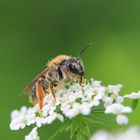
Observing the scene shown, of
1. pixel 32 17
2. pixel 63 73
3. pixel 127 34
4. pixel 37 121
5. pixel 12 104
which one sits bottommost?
pixel 37 121

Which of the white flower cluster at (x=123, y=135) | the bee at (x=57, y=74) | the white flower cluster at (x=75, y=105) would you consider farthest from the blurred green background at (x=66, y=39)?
the white flower cluster at (x=123, y=135)

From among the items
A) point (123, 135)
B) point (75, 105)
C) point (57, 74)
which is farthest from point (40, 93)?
point (123, 135)

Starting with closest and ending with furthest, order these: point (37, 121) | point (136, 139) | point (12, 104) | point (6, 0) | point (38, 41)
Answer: point (136, 139), point (37, 121), point (12, 104), point (38, 41), point (6, 0)

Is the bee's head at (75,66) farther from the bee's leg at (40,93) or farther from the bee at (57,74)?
the bee's leg at (40,93)

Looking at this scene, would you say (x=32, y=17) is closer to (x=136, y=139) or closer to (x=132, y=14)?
(x=132, y=14)

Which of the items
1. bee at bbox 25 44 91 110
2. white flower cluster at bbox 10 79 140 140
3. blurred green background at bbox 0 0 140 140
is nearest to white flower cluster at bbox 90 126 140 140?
white flower cluster at bbox 10 79 140 140

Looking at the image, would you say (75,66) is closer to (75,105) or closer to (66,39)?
(75,105)

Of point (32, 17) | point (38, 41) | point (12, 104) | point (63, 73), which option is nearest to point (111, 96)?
point (63, 73)
